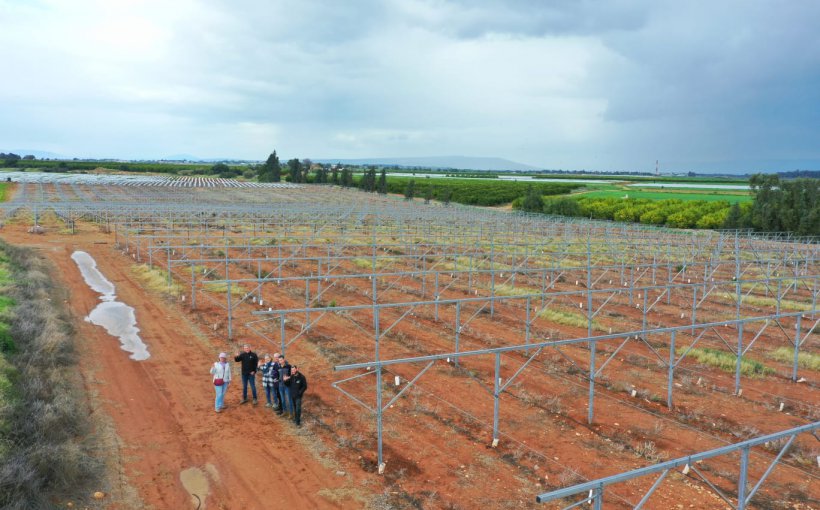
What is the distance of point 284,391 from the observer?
13.5m

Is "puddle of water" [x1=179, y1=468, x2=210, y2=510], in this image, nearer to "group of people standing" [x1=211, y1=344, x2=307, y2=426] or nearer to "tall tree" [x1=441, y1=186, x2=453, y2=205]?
"group of people standing" [x1=211, y1=344, x2=307, y2=426]

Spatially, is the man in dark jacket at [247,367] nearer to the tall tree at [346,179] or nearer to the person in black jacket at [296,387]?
the person in black jacket at [296,387]

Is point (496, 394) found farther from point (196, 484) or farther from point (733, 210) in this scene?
point (733, 210)

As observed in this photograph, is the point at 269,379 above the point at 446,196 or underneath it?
underneath

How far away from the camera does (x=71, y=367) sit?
15.8 metres

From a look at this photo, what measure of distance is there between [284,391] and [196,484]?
10.5 feet

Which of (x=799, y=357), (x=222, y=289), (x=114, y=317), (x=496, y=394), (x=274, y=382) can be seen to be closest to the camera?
(x=496, y=394)

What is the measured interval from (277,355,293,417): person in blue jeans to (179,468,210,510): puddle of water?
8.91 ft

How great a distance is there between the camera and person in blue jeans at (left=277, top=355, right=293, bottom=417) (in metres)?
13.2

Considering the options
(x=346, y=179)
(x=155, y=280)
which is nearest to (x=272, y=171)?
(x=346, y=179)

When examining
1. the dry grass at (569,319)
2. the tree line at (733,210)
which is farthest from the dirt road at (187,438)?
the tree line at (733,210)

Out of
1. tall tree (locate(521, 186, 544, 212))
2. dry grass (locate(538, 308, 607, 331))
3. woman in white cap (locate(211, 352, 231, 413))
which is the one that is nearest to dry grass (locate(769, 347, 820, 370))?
dry grass (locate(538, 308, 607, 331))

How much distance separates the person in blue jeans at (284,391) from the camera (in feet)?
43.2

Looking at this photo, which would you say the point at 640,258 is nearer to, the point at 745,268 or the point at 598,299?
the point at 745,268
